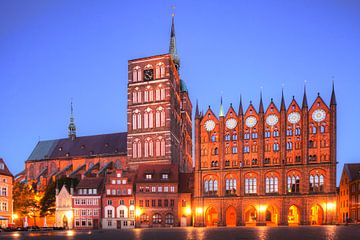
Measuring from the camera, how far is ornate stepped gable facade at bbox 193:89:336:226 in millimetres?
79250

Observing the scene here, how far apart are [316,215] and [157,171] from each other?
29628 millimetres

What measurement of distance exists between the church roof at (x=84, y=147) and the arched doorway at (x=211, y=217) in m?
29.4

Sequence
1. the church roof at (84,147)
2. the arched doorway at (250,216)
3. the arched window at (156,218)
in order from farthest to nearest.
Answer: the church roof at (84,147) → the arched window at (156,218) → the arched doorway at (250,216)

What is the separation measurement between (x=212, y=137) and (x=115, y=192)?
21012 millimetres

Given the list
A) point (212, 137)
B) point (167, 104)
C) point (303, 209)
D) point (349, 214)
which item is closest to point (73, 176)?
point (167, 104)

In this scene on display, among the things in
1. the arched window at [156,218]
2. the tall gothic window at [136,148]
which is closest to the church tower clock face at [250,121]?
the arched window at [156,218]

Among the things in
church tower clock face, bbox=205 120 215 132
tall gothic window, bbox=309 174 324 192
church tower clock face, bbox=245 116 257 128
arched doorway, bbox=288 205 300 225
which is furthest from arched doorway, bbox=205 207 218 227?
tall gothic window, bbox=309 174 324 192

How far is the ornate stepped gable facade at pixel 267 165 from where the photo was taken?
79.2 m

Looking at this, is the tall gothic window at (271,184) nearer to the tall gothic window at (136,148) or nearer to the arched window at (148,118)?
the arched window at (148,118)

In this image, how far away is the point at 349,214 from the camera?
95.2 m

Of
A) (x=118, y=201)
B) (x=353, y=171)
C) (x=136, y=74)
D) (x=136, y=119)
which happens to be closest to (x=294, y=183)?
(x=353, y=171)

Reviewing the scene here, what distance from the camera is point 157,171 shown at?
9000cm

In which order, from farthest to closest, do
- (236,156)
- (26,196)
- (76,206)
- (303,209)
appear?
(26,196) → (76,206) → (236,156) → (303,209)

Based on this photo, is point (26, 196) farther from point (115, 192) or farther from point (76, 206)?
point (115, 192)
